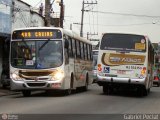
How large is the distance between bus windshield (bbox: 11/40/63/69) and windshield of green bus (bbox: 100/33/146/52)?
3699mm

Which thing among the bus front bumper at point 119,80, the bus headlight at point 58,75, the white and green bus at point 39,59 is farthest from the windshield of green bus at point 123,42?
the bus headlight at point 58,75

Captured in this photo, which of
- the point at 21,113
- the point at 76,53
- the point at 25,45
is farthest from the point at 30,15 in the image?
the point at 21,113

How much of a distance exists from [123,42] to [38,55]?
5.16 meters

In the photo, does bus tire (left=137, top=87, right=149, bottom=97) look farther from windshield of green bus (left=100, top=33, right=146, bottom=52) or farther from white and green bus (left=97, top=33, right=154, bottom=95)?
windshield of green bus (left=100, top=33, right=146, bottom=52)

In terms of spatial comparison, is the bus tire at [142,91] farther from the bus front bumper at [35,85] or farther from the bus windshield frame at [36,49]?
the bus windshield frame at [36,49]

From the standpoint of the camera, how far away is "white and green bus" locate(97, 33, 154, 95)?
26750 mm

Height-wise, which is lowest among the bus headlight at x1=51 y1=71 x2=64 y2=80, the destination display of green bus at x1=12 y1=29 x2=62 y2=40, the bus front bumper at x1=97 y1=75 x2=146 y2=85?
the bus front bumper at x1=97 y1=75 x2=146 y2=85

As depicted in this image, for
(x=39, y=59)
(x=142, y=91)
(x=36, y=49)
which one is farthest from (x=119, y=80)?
(x=36, y=49)

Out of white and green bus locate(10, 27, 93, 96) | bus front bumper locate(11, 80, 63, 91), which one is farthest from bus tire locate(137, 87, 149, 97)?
bus front bumper locate(11, 80, 63, 91)

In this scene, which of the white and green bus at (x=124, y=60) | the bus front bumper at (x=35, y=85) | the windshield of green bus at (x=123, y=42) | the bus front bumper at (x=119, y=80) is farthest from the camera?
the windshield of green bus at (x=123, y=42)

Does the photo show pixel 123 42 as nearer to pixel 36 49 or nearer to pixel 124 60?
pixel 124 60

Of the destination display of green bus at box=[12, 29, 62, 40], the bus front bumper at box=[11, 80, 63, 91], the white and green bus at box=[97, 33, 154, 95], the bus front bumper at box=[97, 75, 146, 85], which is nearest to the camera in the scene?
the bus front bumper at box=[11, 80, 63, 91]

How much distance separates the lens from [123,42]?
27.4m

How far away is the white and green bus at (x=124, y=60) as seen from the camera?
26750 mm
